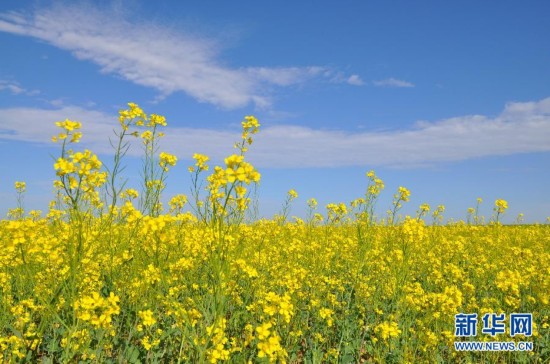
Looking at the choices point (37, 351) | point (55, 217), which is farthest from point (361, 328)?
point (55, 217)

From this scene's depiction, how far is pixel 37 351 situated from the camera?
12.9ft

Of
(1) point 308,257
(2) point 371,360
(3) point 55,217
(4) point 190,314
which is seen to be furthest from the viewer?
(1) point 308,257

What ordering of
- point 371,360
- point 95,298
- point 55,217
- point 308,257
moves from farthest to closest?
point 308,257 < point 55,217 < point 371,360 < point 95,298

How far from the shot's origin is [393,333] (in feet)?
12.1

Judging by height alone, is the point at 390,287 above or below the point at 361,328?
above

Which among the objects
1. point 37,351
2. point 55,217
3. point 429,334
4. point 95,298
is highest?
point 55,217

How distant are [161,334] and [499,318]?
11.6 ft

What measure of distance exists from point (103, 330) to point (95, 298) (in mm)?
1198

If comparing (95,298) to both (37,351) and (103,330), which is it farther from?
(37,351)

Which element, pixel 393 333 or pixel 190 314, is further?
pixel 393 333

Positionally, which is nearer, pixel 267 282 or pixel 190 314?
pixel 190 314

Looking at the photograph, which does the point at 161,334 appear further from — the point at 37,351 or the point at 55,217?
the point at 55,217

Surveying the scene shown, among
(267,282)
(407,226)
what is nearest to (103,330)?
(267,282)

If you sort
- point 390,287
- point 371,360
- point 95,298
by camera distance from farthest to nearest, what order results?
point 390,287 → point 371,360 → point 95,298
